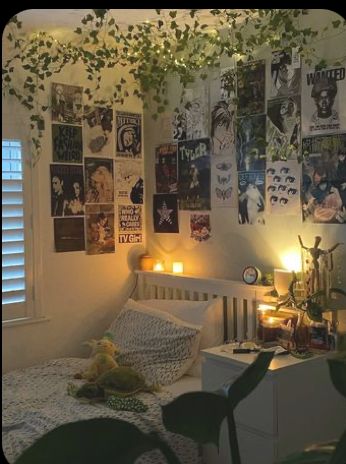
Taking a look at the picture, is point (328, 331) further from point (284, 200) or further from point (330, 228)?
point (284, 200)

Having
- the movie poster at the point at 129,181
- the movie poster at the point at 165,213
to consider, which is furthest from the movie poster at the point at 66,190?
the movie poster at the point at 165,213

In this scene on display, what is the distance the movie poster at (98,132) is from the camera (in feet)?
11.3

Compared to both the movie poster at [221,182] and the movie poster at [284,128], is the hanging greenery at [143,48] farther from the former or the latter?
the movie poster at [221,182]

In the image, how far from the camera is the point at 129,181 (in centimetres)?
368

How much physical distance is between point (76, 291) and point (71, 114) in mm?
1109

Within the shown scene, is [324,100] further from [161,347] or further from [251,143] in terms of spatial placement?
[161,347]

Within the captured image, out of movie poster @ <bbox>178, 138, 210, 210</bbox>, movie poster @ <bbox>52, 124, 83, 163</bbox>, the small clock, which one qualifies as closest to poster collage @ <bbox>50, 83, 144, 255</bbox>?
movie poster @ <bbox>52, 124, 83, 163</bbox>

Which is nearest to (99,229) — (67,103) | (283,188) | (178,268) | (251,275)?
(178,268)

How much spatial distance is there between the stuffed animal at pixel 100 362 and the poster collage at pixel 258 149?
89cm

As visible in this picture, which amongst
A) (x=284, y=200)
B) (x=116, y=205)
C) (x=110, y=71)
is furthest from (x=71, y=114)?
(x=284, y=200)

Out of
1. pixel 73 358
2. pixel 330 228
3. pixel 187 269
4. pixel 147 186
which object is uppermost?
pixel 147 186

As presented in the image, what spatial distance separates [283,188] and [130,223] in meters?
1.21

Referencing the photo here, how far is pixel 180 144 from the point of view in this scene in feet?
11.3

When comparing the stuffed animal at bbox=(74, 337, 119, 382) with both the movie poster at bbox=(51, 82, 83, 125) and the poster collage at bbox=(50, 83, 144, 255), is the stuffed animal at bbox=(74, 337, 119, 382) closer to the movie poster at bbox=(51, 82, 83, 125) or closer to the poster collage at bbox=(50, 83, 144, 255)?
the poster collage at bbox=(50, 83, 144, 255)
